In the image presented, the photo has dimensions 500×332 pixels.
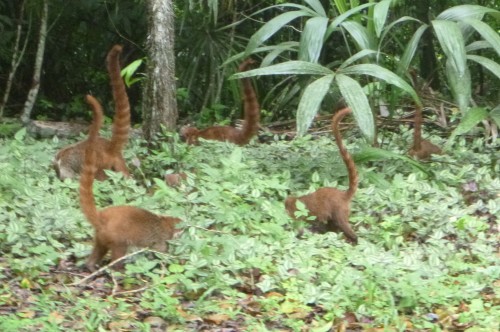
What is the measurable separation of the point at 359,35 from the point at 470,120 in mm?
1042

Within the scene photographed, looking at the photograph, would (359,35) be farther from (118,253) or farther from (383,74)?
(118,253)

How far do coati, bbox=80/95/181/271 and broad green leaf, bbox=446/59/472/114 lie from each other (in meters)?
2.50

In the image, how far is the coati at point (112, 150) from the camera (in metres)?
6.55

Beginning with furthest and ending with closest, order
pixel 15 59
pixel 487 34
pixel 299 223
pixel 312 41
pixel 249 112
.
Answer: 1. pixel 15 59
2. pixel 249 112
3. pixel 312 41
4. pixel 487 34
5. pixel 299 223

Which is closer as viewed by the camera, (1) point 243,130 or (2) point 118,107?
(2) point 118,107

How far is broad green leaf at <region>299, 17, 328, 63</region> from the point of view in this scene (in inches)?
251

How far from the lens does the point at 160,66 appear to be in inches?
280

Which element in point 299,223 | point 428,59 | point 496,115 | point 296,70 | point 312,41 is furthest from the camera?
point 428,59

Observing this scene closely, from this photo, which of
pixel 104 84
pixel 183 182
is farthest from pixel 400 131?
pixel 104 84

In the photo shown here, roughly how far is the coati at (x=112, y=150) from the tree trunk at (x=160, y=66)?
51 centimetres

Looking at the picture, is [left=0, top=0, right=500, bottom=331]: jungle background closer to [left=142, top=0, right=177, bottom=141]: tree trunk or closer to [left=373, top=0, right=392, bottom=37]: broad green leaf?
[left=373, top=0, right=392, bottom=37]: broad green leaf

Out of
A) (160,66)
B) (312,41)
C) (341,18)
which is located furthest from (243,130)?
(341,18)

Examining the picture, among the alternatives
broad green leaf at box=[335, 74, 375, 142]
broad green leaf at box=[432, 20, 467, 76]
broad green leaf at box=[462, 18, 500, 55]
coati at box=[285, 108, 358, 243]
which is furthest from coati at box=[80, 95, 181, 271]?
broad green leaf at box=[462, 18, 500, 55]

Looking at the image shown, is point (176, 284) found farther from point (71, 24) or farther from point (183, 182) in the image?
point (71, 24)
